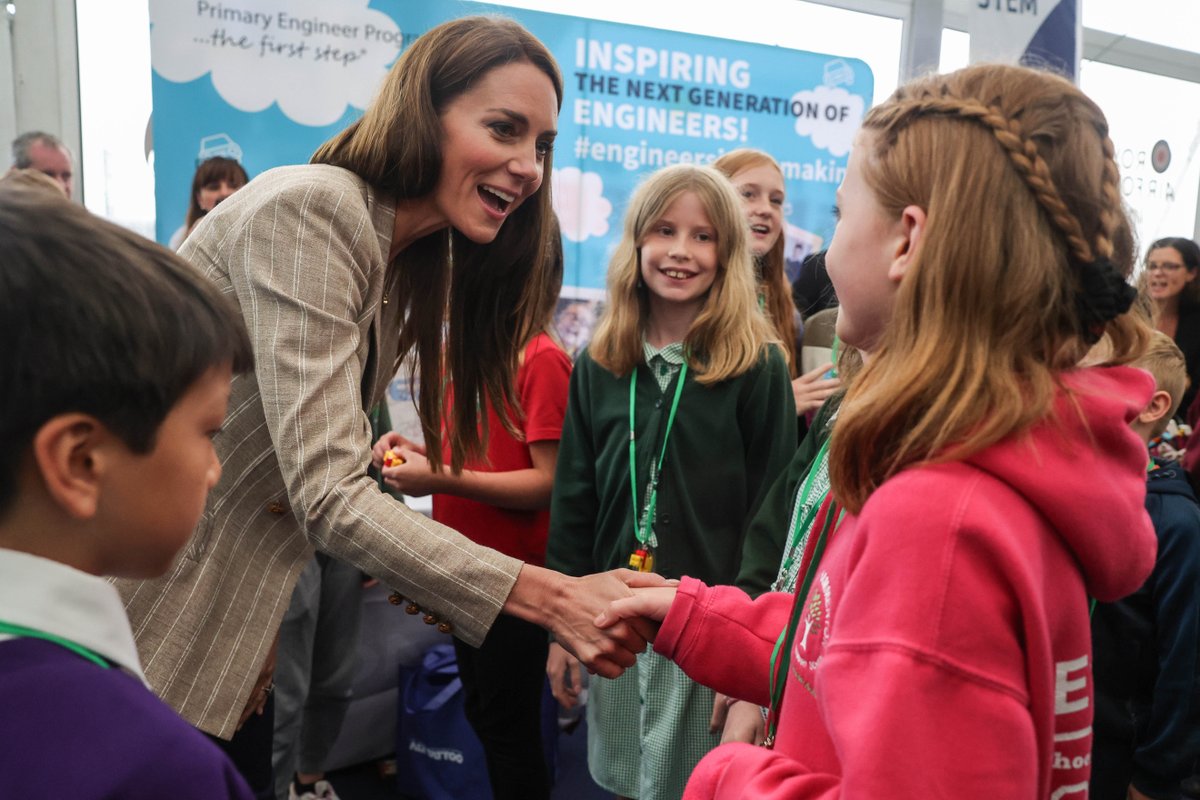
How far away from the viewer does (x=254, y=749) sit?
5.39ft

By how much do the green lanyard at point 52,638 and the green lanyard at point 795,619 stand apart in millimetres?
722

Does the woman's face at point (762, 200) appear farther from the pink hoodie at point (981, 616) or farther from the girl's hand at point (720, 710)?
the pink hoodie at point (981, 616)

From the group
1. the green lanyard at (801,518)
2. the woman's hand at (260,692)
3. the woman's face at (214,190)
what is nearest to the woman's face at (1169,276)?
the green lanyard at (801,518)

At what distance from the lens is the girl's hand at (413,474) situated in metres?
2.28

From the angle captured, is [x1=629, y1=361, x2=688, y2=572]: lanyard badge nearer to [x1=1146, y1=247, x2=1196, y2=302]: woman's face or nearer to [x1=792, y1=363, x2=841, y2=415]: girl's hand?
[x1=792, y1=363, x2=841, y2=415]: girl's hand

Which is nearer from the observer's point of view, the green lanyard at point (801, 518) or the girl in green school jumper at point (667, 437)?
the green lanyard at point (801, 518)

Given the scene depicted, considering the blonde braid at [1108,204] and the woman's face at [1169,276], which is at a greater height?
the blonde braid at [1108,204]

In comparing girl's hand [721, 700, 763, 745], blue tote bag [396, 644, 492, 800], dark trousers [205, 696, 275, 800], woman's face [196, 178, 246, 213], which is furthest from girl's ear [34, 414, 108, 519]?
woman's face [196, 178, 246, 213]

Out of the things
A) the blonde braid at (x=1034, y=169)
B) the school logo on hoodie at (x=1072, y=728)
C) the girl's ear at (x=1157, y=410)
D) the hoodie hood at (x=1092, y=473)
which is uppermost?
the blonde braid at (x=1034, y=169)

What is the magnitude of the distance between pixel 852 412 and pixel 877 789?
1.12 ft

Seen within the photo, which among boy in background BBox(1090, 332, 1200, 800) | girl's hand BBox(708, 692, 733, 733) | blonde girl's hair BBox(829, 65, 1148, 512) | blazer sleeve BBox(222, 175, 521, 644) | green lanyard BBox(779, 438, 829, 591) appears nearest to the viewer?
blonde girl's hair BBox(829, 65, 1148, 512)

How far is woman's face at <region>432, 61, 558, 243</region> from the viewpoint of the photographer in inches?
66.1

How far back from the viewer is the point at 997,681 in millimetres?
765

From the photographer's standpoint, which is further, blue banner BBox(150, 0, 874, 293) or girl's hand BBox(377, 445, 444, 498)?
blue banner BBox(150, 0, 874, 293)
